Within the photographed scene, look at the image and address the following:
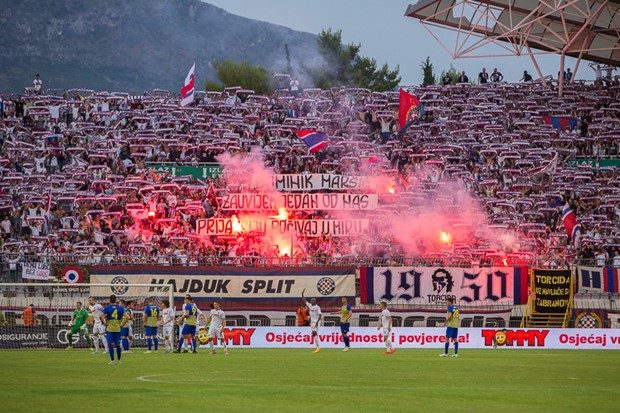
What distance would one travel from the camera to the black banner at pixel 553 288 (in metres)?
42.3

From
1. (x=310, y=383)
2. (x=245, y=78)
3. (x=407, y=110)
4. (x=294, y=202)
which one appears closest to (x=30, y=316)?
(x=294, y=202)

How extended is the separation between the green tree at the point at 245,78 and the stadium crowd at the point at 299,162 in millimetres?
46851

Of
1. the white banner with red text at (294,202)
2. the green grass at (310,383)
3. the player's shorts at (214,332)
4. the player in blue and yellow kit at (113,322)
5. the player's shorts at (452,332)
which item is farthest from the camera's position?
the white banner with red text at (294,202)

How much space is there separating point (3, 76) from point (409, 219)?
158539 mm

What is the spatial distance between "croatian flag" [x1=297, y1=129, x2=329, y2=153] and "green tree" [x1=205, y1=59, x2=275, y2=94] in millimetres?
56574

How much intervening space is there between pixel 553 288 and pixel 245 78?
245 feet

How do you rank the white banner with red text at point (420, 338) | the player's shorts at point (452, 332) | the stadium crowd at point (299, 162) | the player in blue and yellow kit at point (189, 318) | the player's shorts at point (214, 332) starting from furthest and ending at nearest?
the stadium crowd at point (299, 162) → the white banner with red text at point (420, 338) → the player's shorts at point (214, 332) → the player in blue and yellow kit at point (189, 318) → the player's shorts at point (452, 332)

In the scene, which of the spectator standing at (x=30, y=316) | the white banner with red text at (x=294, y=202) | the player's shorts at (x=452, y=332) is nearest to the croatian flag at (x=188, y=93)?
the white banner with red text at (x=294, y=202)

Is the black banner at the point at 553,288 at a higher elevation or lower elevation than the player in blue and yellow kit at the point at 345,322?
higher

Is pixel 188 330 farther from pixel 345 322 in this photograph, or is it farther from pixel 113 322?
pixel 113 322

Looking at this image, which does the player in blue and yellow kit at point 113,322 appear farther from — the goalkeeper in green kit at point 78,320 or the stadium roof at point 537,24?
the stadium roof at point 537,24

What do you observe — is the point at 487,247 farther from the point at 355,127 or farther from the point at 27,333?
the point at 27,333

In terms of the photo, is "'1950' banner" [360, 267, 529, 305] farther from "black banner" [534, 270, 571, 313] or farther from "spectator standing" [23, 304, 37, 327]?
"spectator standing" [23, 304, 37, 327]

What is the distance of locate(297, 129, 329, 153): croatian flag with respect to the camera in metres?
52.6
